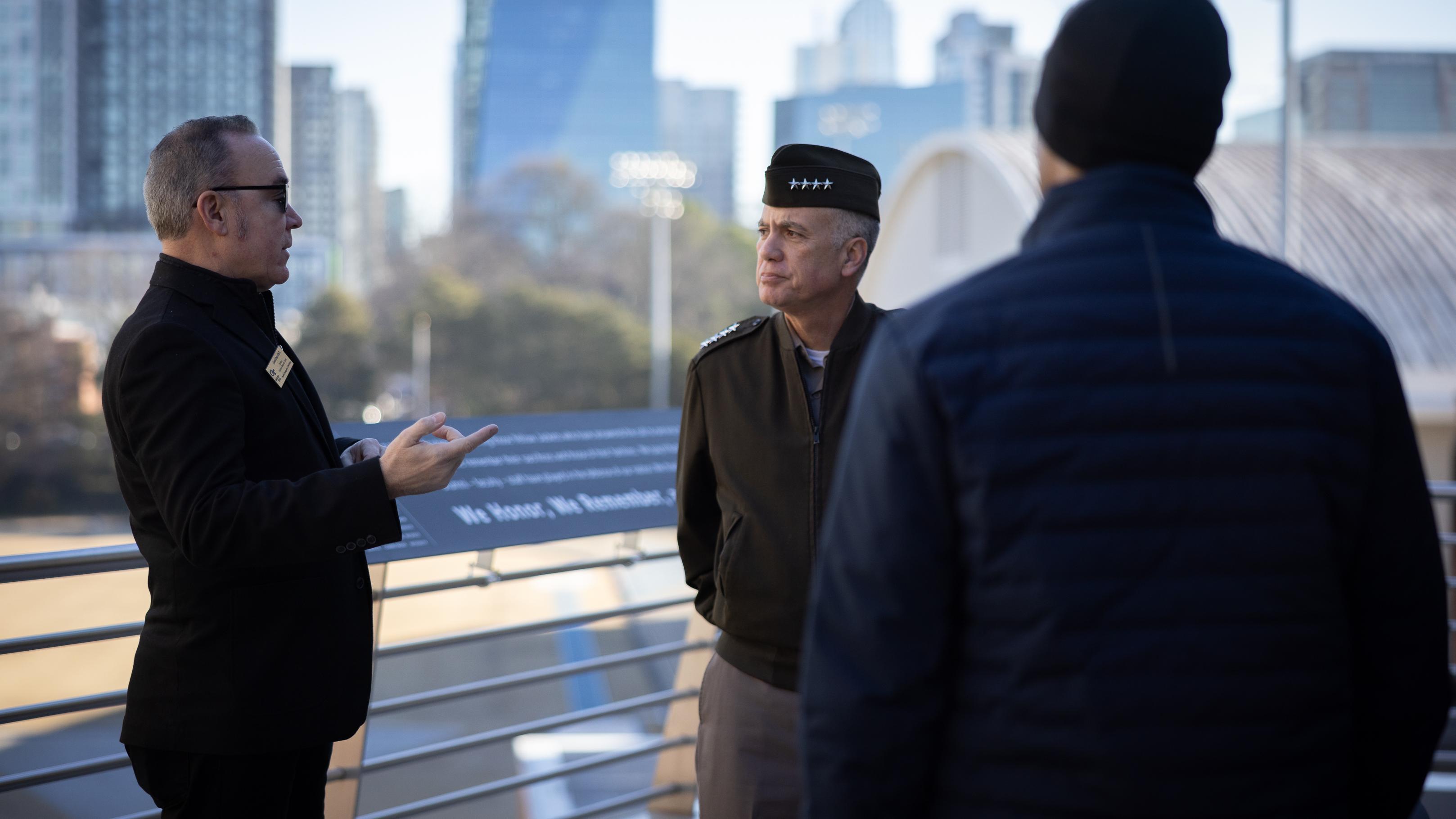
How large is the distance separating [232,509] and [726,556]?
3.24 ft

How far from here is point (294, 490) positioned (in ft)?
6.03

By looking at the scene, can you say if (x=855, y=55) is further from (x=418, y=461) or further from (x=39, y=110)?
(x=418, y=461)

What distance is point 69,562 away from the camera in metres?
2.36

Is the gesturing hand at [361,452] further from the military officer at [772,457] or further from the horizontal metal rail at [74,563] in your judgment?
the military officer at [772,457]

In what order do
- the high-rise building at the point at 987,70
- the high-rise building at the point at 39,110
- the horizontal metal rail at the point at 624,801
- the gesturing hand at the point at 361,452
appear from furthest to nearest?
the high-rise building at the point at 987,70 < the high-rise building at the point at 39,110 < the horizontal metal rail at the point at 624,801 < the gesturing hand at the point at 361,452

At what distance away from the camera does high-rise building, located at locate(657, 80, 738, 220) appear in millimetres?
102312

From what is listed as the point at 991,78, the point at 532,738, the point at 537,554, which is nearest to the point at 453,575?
the point at 537,554

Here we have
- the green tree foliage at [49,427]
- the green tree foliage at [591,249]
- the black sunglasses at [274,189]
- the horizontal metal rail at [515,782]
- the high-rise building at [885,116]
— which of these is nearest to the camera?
the black sunglasses at [274,189]

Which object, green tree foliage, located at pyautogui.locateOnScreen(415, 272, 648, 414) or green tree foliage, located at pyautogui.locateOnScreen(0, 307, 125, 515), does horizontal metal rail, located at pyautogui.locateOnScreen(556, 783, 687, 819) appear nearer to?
green tree foliage, located at pyautogui.locateOnScreen(0, 307, 125, 515)

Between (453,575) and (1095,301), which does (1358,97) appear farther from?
(1095,301)

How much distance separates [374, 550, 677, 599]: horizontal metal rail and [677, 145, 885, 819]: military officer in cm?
58

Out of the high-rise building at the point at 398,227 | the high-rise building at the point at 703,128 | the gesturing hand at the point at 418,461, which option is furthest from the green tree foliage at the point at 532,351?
the high-rise building at the point at 703,128

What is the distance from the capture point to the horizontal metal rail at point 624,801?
3.51 meters

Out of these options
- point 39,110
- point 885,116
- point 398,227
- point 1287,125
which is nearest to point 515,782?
point 1287,125
